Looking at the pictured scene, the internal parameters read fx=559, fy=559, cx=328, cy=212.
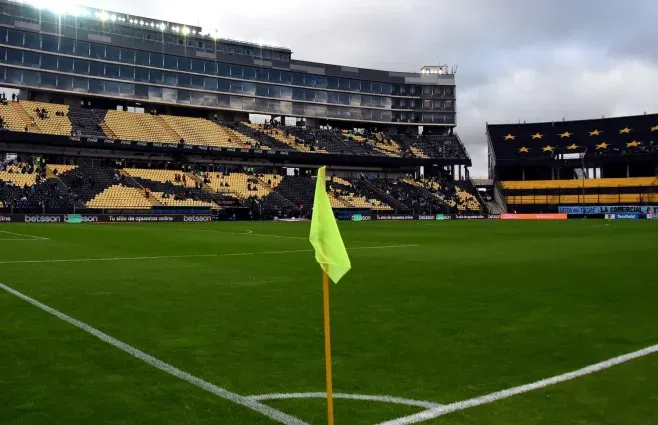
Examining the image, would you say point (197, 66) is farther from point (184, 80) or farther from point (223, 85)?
point (223, 85)

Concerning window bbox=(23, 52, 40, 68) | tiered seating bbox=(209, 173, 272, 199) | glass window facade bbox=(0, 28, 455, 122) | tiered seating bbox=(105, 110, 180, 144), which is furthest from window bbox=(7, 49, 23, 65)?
tiered seating bbox=(209, 173, 272, 199)

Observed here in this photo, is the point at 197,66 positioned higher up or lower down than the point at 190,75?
higher up

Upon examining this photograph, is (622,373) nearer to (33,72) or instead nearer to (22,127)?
(22,127)

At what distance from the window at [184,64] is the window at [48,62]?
55.9 feet

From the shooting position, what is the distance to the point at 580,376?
5.89 meters


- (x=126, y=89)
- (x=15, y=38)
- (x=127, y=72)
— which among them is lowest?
(x=126, y=89)

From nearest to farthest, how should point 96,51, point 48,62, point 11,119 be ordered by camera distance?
point 11,119 < point 48,62 < point 96,51

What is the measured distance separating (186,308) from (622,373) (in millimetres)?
7121

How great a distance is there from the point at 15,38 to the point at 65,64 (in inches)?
248

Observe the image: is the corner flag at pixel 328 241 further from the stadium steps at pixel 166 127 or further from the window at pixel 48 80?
the window at pixel 48 80

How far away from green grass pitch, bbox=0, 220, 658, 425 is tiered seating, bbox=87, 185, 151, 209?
4652 cm

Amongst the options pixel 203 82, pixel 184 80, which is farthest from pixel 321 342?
pixel 203 82

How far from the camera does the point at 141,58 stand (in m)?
79.9

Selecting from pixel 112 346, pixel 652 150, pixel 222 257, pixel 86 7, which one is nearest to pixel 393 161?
pixel 652 150
